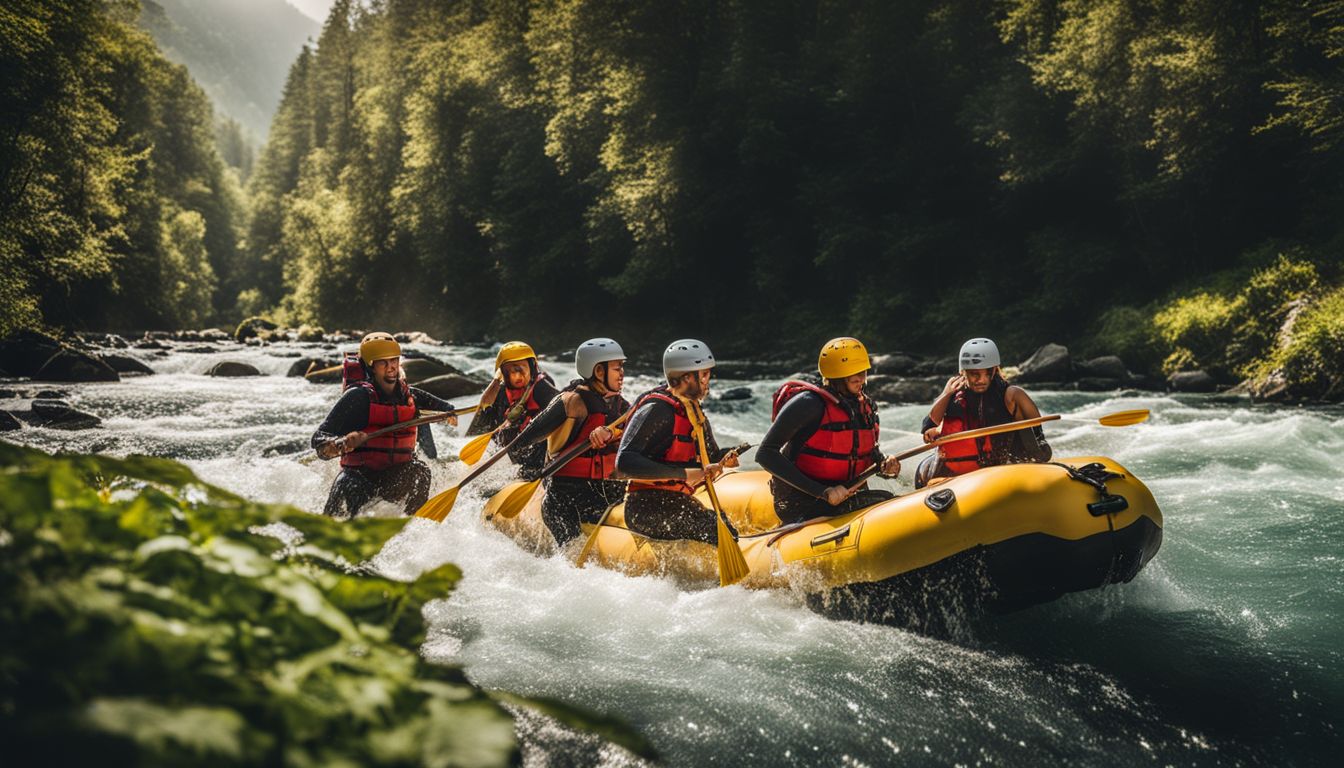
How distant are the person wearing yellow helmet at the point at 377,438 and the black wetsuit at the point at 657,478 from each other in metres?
2.15

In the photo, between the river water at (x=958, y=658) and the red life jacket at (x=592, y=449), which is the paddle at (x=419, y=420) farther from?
the red life jacket at (x=592, y=449)

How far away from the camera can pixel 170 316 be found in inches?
1268

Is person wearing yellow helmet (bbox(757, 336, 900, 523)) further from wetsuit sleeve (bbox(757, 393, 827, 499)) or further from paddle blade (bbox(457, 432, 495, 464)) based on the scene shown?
paddle blade (bbox(457, 432, 495, 464))

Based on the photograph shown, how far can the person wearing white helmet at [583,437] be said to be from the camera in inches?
227

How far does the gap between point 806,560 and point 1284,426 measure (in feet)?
26.4

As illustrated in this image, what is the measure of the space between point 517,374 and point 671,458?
2.62m

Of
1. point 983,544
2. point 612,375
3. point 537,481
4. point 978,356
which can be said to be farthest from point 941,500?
point 537,481

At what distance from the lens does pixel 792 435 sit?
4.93m

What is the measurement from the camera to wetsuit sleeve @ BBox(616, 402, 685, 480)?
196 inches

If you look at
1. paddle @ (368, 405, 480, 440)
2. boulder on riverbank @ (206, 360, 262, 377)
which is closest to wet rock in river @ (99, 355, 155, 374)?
boulder on riverbank @ (206, 360, 262, 377)

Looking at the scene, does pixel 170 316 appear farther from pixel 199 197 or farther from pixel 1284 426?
pixel 1284 426

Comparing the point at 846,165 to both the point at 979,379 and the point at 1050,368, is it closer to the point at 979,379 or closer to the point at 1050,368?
the point at 1050,368

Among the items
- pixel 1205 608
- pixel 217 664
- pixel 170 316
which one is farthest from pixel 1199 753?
pixel 170 316

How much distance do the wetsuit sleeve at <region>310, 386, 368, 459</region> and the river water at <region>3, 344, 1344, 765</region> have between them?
68 centimetres
